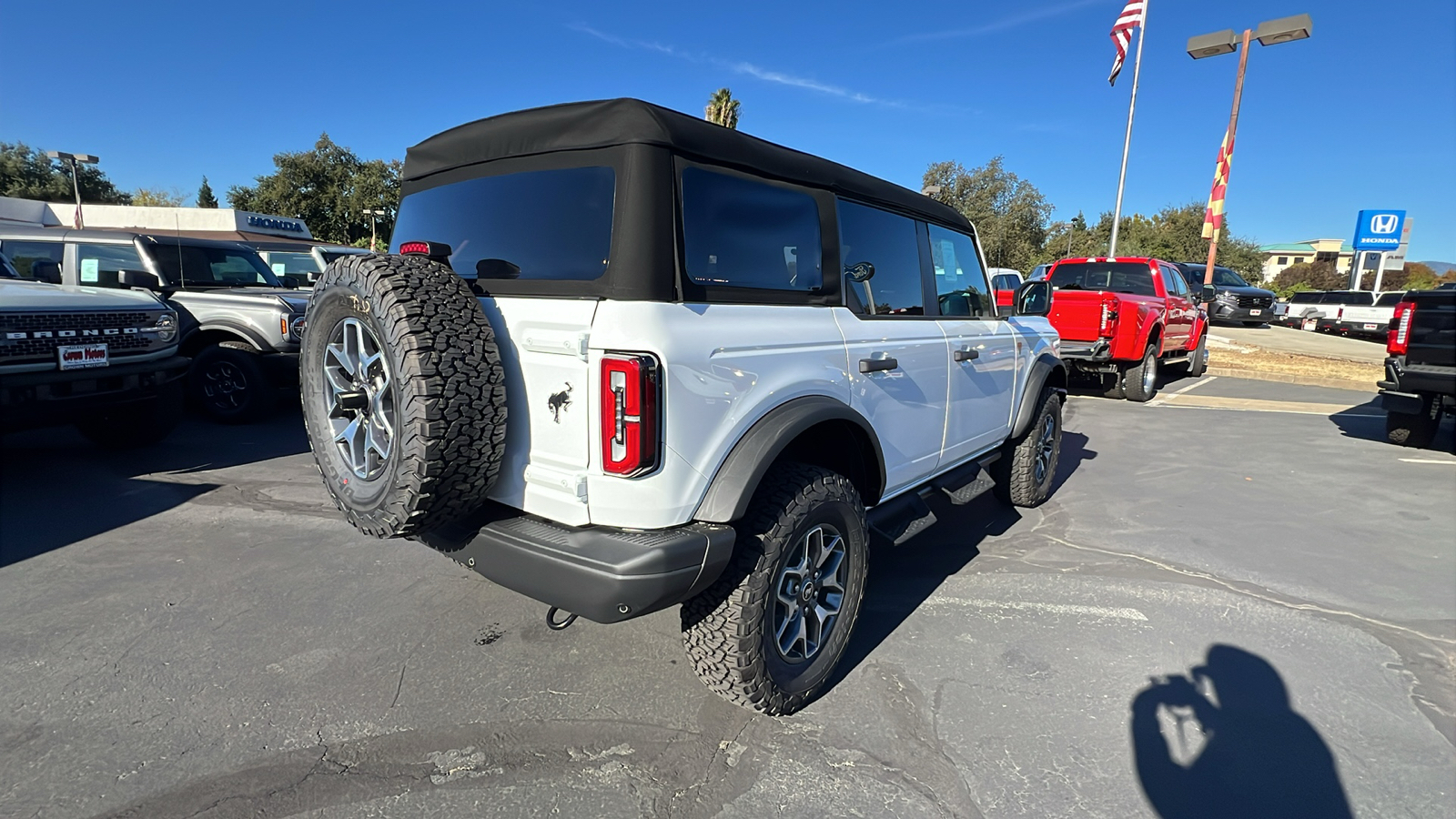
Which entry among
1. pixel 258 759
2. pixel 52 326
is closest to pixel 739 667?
pixel 258 759

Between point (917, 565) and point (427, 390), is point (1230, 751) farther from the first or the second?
point (427, 390)

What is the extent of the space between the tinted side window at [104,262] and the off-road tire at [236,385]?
1304mm

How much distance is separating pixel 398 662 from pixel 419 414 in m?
1.39

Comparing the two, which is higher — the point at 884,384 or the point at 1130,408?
the point at 884,384

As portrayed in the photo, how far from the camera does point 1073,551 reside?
14.1 ft

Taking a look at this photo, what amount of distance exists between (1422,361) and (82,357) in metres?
11.1

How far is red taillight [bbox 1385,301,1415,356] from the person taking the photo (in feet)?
21.9

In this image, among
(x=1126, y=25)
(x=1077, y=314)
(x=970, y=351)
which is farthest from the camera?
(x=1126, y=25)

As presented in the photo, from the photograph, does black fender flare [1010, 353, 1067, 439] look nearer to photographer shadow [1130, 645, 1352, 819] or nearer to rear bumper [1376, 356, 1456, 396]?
photographer shadow [1130, 645, 1352, 819]

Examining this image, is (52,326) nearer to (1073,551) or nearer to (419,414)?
(419,414)

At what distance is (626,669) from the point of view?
2863mm

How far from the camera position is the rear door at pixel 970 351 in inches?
146

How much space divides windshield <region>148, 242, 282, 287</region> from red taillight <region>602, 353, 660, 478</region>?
7.42m

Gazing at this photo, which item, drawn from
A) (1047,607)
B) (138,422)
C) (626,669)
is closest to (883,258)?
(1047,607)
